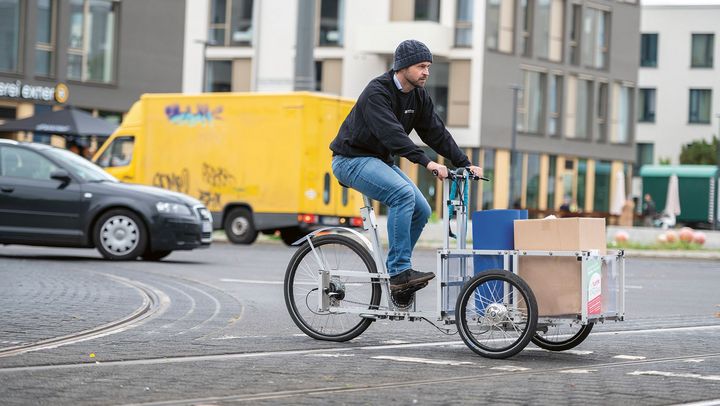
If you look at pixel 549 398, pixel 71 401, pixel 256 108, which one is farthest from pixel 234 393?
pixel 256 108

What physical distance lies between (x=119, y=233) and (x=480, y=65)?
128ft

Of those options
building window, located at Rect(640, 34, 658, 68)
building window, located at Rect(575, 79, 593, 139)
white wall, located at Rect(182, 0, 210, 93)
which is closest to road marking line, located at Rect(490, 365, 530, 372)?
white wall, located at Rect(182, 0, 210, 93)

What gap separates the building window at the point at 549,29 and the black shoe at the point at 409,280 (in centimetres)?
5166

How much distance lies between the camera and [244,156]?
2903 cm

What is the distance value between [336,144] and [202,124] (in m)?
20.3

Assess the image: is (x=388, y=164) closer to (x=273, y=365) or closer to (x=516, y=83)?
(x=273, y=365)

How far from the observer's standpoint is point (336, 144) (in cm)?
940

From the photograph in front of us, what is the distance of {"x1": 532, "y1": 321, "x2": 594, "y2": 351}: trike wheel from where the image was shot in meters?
8.93

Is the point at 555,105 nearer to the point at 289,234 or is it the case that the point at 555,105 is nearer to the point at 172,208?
the point at 289,234

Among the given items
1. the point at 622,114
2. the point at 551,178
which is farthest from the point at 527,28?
the point at 622,114

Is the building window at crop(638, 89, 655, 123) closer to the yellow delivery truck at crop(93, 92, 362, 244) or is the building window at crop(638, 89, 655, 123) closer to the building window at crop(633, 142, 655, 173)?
the building window at crop(633, 142, 655, 173)

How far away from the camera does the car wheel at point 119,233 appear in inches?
743

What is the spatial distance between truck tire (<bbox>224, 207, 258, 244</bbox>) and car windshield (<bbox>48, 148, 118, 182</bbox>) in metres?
9.76

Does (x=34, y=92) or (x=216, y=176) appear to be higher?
(x=34, y=92)
